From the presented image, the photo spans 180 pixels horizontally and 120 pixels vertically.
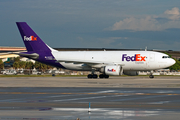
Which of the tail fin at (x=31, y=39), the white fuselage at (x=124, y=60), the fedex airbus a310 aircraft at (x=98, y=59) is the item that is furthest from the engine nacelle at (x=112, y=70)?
the tail fin at (x=31, y=39)

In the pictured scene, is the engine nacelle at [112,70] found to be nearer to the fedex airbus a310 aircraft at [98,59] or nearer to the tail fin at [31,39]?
the fedex airbus a310 aircraft at [98,59]

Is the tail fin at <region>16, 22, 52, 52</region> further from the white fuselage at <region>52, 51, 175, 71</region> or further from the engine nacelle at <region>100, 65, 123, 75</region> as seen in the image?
the engine nacelle at <region>100, 65, 123, 75</region>

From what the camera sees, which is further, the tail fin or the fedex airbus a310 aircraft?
the tail fin

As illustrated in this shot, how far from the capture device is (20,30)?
51.2 meters

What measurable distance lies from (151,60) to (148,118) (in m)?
36.8

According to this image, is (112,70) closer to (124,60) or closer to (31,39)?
(124,60)

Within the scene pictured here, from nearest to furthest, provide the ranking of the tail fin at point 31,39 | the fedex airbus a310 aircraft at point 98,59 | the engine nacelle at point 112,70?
the engine nacelle at point 112,70 → the fedex airbus a310 aircraft at point 98,59 → the tail fin at point 31,39

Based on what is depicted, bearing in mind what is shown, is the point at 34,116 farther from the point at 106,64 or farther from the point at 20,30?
the point at 20,30

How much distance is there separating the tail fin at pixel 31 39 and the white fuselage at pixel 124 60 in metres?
4.24

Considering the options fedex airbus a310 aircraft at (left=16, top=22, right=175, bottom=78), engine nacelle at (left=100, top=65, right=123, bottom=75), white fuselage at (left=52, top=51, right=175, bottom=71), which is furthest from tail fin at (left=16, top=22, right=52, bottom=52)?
engine nacelle at (left=100, top=65, right=123, bottom=75)

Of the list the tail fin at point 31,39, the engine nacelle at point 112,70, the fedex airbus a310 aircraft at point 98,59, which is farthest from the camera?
the tail fin at point 31,39

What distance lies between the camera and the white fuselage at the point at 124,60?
46312 millimetres

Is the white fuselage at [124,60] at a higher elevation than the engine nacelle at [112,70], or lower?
higher

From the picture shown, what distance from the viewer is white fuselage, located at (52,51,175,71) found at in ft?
152
